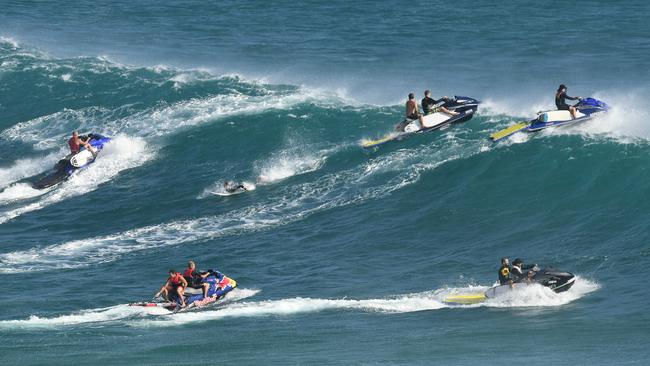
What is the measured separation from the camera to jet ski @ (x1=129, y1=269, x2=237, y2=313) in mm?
38000

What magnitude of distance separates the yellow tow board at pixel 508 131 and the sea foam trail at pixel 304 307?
A: 42.6 ft

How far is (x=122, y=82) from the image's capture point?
68.1 metres

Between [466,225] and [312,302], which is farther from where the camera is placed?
[466,225]

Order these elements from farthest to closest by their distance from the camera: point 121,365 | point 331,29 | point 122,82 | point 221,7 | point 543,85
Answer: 1. point 221,7
2. point 331,29
3. point 122,82
4. point 543,85
5. point 121,365

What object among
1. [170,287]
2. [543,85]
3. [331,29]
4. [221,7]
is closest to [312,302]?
[170,287]

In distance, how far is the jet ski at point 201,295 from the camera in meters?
38.0

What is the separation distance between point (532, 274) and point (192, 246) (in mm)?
14007

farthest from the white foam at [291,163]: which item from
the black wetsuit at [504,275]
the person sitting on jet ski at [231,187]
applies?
the black wetsuit at [504,275]

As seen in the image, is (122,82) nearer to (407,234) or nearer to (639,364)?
(407,234)

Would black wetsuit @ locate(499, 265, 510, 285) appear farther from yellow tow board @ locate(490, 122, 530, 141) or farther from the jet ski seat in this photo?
the jet ski seat

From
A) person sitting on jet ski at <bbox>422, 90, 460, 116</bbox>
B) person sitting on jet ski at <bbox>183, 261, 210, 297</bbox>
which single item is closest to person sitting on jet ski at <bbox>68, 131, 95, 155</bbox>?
person sitting on jet ski at <bbox>422, 90, 460, 116</bbox>

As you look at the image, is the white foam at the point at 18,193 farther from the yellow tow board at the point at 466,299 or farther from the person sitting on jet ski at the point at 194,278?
the yellow tow board at the point at 466,299

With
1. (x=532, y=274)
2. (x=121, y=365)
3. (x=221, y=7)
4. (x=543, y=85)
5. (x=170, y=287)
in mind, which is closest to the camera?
(x=121, y=365)

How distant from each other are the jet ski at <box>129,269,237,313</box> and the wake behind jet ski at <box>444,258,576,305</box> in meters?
7.31
